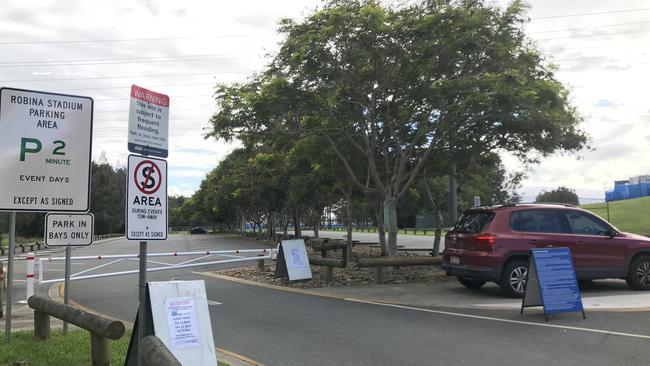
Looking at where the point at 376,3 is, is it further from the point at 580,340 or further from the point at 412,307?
the point at 580,340

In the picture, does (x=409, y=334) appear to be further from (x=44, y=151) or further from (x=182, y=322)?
(x=44, y=151)

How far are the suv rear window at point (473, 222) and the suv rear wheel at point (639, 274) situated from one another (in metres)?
3.36

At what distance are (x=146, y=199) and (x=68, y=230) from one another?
3.56m

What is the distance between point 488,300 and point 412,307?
167cm

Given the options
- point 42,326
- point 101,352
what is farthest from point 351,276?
point 101,352

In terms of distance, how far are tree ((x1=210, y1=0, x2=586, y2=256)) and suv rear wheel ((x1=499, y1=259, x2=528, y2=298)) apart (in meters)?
3.75

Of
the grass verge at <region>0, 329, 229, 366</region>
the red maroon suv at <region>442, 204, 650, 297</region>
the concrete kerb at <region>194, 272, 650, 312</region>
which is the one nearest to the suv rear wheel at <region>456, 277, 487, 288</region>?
the concrete kerb at <region>194, 272, 650, 312</region>

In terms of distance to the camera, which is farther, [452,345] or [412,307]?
[412,307]

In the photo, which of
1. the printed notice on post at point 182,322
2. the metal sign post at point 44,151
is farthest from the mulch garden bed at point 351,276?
the printed notice on post at point 182,322

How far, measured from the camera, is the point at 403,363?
21.6 ft

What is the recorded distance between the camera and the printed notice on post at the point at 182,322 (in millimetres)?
4926

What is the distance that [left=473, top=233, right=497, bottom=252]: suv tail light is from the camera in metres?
11.0

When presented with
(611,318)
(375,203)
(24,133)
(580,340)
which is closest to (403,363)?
(580,340)

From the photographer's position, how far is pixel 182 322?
502 centimetres
